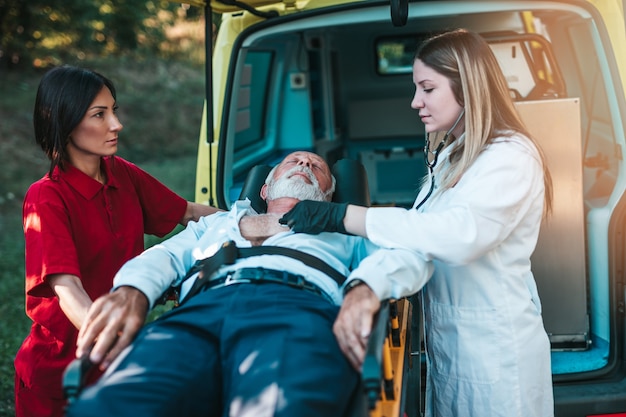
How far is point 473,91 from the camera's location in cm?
253

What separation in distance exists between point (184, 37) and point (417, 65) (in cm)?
1940

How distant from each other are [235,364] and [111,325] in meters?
0.44

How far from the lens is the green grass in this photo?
5.83 metres

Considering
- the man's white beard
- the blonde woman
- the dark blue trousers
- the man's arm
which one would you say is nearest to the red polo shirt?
the man's arm

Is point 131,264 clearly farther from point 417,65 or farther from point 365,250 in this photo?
point 417,65

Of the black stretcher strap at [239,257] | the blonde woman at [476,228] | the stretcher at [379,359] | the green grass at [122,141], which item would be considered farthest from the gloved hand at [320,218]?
the green grass at [122,141]

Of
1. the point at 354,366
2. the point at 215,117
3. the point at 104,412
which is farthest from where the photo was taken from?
the point at 215,117

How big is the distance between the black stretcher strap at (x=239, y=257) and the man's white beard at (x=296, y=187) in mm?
480

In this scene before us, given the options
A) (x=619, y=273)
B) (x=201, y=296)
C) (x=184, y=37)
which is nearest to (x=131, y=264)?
(x=201, y=296)

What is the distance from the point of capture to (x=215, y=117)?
387 cm

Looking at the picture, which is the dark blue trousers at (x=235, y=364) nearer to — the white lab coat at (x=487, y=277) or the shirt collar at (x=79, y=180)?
the white lab coat at (x=487, y=277)

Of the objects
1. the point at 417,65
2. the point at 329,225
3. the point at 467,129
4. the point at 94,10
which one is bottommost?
the point at 329,225

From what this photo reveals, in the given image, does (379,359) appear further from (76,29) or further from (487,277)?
(76,29)

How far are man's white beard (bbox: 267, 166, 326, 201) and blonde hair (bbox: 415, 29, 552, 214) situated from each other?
28.4 inches
